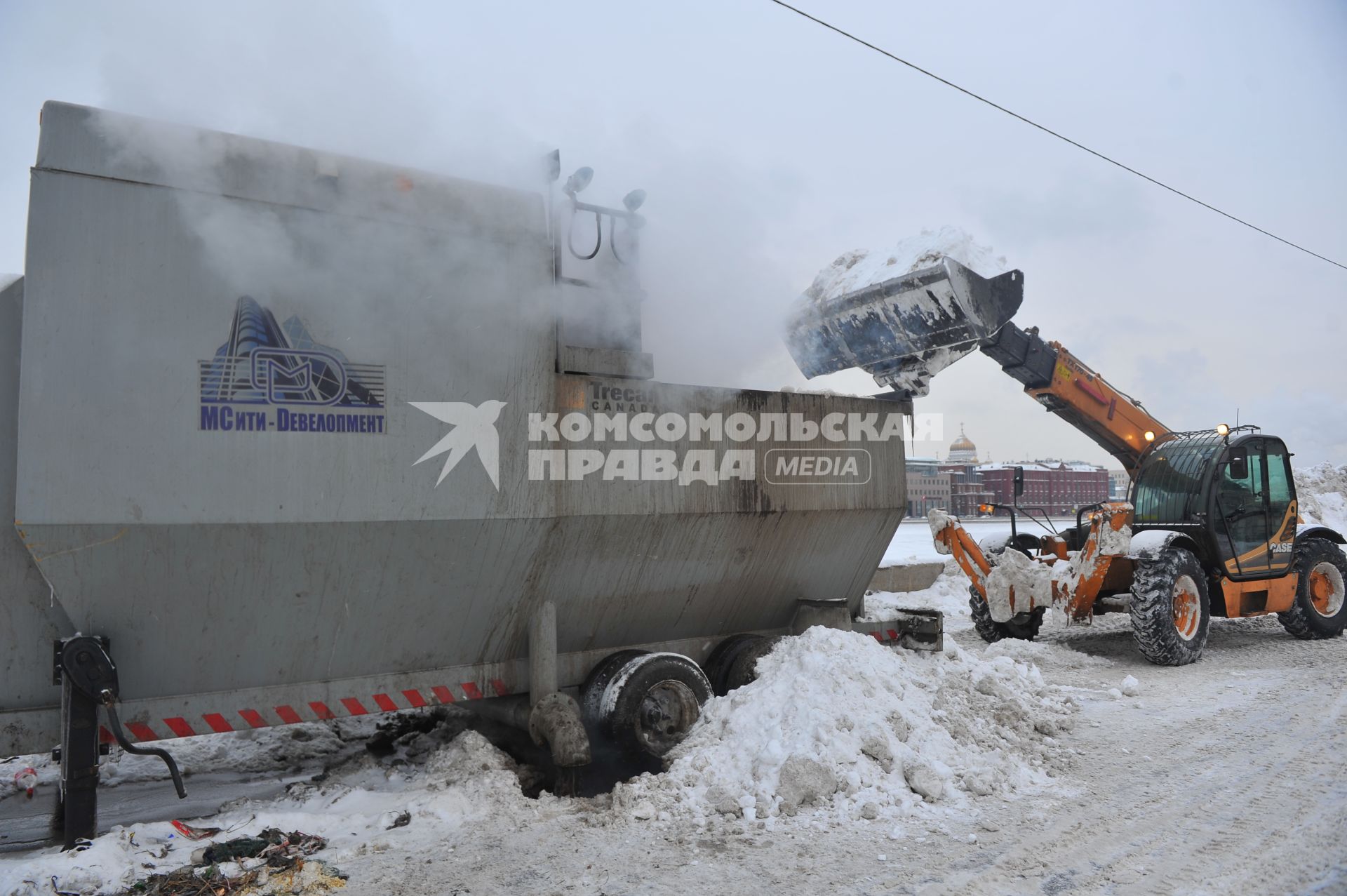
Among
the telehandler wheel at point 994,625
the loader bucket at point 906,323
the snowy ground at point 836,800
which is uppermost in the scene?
the loader bucket at point 906,323

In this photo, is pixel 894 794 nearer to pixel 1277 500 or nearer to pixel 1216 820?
pixel 1216 820

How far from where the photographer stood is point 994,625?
1037 centimetres

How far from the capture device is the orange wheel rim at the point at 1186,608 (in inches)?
352

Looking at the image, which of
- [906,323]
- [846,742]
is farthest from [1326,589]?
[846,742]

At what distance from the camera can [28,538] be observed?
13.2 feet

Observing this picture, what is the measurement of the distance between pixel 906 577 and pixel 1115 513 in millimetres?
4783

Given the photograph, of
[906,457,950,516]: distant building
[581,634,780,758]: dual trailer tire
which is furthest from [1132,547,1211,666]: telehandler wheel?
[906,457,950,516]: distant building

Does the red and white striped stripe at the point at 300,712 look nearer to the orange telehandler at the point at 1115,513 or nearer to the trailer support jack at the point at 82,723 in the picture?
the trailer support jack at the point at 82,723

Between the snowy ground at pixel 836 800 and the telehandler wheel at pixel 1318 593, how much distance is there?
11.7ft

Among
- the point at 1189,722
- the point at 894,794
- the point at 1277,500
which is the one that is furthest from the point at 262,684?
the point at 1277,500

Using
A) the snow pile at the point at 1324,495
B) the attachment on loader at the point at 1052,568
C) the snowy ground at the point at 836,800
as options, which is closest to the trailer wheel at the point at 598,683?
the snowy ground at the point at 836,800

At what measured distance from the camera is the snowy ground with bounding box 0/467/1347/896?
4.00m

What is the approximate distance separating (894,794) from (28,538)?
4770mm

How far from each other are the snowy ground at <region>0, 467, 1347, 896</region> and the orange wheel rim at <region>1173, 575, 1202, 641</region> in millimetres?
1835
